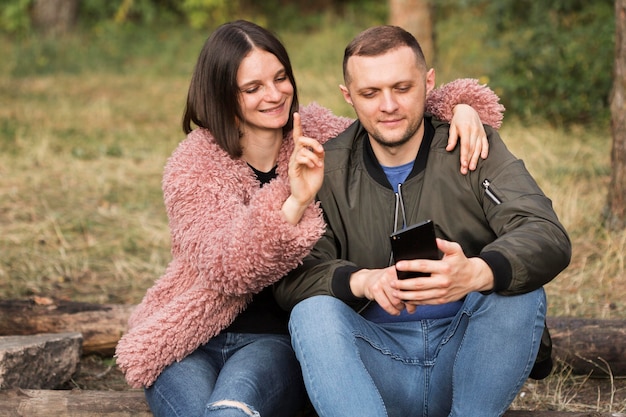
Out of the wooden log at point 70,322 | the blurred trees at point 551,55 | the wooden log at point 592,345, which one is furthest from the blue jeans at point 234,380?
the blurred trees at point 551,55

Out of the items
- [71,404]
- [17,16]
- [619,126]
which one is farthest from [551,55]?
[17,16]

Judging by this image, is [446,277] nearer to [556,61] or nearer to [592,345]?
[592,345]

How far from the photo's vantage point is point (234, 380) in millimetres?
2885

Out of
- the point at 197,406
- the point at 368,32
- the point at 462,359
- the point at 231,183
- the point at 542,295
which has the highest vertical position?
the point at 368,32

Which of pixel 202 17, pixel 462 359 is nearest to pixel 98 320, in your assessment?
pixel 462 359

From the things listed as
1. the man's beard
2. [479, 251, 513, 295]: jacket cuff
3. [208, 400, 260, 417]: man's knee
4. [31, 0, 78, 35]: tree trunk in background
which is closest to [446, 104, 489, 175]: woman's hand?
the man's beard

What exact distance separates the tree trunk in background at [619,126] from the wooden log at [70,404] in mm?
3023

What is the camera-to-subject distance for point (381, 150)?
10.4 ft

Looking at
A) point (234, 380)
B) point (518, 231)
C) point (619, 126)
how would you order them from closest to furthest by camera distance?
1. point (518, 231)
2. point (234, 380)
3. point (619, 126)

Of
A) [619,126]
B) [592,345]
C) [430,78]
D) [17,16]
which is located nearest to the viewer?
[430,78]

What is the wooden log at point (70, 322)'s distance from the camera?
13.3 feet

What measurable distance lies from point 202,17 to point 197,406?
1486 centimetres

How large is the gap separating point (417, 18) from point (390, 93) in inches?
305

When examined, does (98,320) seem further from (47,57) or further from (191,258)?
(47,57)
